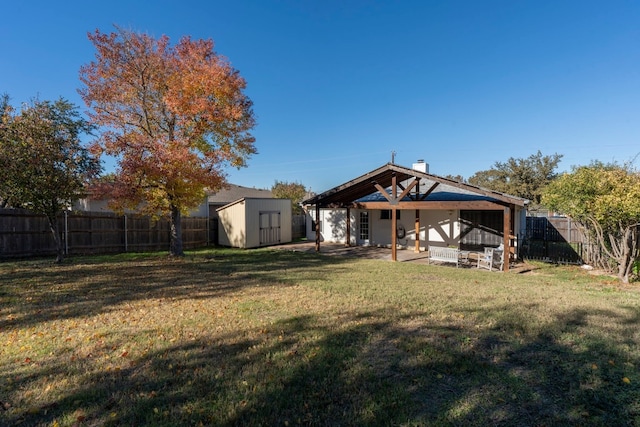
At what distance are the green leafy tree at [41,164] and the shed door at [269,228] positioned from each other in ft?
28.1

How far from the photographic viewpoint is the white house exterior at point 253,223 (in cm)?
1733

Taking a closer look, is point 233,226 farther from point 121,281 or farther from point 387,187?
point 121,281

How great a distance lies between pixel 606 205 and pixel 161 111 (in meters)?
14.4

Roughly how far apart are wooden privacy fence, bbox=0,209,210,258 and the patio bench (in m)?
12.0

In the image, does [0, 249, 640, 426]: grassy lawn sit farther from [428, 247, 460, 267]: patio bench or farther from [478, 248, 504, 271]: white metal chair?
[428, 247, 460, 267]: patio bench

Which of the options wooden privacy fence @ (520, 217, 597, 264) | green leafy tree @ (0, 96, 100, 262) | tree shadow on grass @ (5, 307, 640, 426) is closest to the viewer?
tree shadow on grass @ (5, 307, 640, 426)

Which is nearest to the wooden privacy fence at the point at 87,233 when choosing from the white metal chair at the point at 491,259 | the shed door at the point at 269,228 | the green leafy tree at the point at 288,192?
the shed door at the point at 269,228

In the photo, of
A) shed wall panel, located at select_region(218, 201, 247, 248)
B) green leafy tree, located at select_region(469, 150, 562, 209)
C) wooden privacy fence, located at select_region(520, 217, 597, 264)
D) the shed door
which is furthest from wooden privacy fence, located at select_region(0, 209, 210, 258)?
green leafy tree, located at select_region(469, 150, 562, 209)

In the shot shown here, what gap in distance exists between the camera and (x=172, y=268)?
1052 cm

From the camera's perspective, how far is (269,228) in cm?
1880

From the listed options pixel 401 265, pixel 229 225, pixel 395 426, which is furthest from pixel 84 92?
pixel 395 426

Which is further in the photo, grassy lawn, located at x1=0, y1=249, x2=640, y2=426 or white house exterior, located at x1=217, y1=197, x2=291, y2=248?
white house exterior, located at x1=217, y1=197, x2=291, y2=248

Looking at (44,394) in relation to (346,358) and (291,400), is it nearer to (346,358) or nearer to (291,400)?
(291,400)

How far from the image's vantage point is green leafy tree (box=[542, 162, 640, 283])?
8.07 metres
